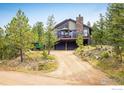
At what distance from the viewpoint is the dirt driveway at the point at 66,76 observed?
9933 millimetres

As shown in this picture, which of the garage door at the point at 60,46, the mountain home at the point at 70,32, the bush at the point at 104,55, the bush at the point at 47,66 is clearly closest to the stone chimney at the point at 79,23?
the mountain home at the point at 70,32

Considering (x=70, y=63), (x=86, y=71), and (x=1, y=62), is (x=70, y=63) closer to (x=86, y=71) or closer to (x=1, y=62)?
(x=86, y=71)

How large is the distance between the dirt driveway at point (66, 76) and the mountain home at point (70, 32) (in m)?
0.12

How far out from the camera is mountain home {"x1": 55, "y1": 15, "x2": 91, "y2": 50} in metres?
10.1

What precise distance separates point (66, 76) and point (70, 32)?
72 centimetres

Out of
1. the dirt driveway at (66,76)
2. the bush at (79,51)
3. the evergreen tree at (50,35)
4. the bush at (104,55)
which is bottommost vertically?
the dirt driveway at (66,76)

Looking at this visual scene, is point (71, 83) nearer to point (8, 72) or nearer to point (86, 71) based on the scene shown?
point (86, 71)

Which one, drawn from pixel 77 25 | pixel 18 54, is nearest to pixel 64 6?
pixel 77 25

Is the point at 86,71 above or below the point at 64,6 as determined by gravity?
below

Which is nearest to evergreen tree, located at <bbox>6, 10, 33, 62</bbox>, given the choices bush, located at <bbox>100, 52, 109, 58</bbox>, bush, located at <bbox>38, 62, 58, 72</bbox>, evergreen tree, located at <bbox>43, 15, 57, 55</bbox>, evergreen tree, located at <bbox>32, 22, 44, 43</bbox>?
evergreen tree, located at <bbox>32, 22, 44, 43</bbox>

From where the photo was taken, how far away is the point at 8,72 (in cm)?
1002

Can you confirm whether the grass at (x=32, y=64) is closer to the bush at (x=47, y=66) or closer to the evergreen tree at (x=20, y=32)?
the bush at (x=47, y=66)

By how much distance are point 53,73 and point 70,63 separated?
0.36 m

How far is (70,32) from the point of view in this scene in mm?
10227
